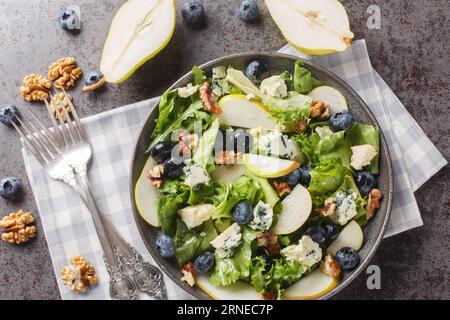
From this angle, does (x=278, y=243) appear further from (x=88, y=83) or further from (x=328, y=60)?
(x=88, y=83)

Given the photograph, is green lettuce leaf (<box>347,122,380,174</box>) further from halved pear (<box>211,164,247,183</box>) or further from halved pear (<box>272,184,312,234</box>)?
halved pear (<box>211,164,247,183</box>)

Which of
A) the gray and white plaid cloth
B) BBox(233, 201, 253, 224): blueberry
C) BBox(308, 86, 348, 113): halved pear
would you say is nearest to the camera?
BBox(233, 201, 253, 224): blueberry

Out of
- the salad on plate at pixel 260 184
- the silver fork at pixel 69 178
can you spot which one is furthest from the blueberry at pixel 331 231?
the silver fork at pixel 69 178

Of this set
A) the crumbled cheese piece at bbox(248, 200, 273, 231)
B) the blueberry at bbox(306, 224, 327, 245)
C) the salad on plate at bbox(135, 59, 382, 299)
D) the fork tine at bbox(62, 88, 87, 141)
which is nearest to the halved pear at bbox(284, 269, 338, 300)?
the salad on plate at bbox(135, 59, 382, 299)

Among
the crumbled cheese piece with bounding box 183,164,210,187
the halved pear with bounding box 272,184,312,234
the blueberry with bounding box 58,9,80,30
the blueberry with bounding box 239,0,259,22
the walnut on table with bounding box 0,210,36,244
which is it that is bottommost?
the walnut on table with bounding box 0,210,36,244

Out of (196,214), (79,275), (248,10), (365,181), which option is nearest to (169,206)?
(196,214)
